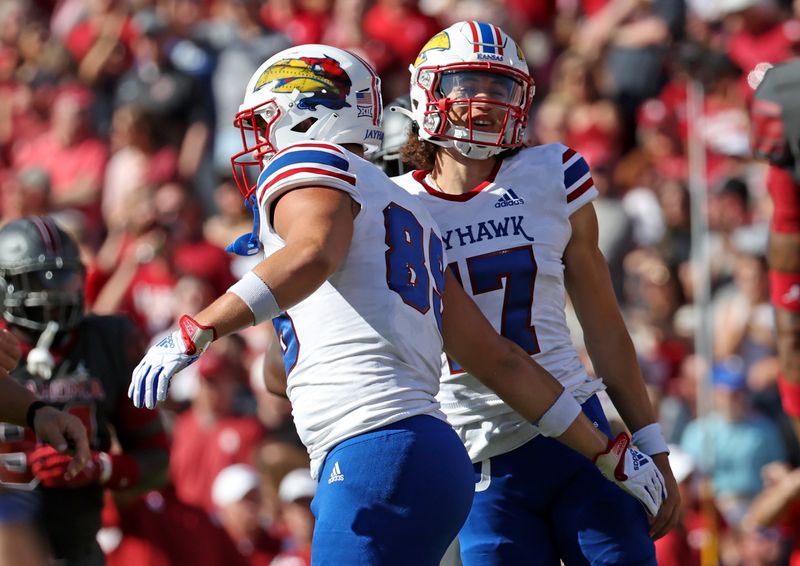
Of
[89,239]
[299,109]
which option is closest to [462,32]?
[299,109]

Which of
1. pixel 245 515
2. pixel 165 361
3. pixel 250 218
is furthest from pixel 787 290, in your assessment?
pixel 250 218

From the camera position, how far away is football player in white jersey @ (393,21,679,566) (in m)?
4.05

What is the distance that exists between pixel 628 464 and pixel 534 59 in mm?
7109

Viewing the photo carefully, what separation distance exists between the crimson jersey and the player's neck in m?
1.63

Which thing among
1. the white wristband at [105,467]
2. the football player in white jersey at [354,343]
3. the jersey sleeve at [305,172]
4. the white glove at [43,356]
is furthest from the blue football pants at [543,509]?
the white glove at [43,356]

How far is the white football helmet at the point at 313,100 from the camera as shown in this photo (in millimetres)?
3785

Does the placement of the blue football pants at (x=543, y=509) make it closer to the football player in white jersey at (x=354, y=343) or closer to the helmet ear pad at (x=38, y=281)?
the football player in white jersey at (x=354, y=343)

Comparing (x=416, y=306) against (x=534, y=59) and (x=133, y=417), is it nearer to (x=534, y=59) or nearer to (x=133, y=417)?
(x=133, y=417)

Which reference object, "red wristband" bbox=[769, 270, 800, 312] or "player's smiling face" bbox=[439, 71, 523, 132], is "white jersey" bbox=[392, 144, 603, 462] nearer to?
"player's smiling face" bbox=[439, 71, 523, 132]

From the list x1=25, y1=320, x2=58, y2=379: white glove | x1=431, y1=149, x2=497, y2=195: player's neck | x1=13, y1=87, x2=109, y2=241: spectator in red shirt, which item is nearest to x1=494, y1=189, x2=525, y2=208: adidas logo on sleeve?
x1=431, y1=149, x2=497, y2=195: player's neck

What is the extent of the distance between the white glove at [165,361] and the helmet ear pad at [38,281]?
2.10 meters

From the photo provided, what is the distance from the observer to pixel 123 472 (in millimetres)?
5117

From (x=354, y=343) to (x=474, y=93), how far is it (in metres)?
1.05

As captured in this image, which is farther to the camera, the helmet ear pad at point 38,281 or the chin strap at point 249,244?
the helmet ear pad at point 38,281
